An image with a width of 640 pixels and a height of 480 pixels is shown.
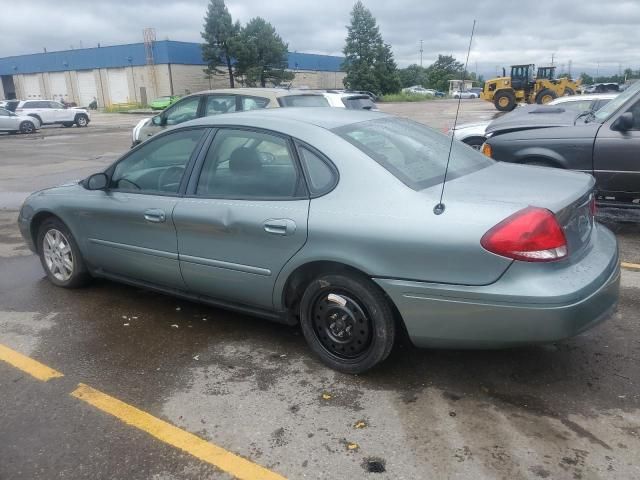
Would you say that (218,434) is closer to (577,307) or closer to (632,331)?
(577,307)

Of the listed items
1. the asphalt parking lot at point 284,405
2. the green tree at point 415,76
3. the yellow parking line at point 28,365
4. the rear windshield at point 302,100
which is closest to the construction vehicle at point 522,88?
the rear windshield at point 302,100

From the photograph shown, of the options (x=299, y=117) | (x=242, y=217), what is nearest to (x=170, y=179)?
(x=242, y=217)

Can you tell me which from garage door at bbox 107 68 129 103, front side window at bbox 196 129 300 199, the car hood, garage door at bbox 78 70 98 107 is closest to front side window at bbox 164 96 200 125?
the car hood

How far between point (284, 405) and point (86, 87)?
70062 mm

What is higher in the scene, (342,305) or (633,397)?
(342,305)

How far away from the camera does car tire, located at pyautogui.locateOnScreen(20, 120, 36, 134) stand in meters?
27.8

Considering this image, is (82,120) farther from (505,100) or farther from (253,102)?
(253,102)

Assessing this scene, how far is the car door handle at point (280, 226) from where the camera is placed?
326 cm

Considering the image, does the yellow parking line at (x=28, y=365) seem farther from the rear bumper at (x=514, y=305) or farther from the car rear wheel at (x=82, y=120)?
the car rear wheel at (x=82, y=120)

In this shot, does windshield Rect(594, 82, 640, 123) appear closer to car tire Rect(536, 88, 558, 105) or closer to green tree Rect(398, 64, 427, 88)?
car tire Rect(536, 88, 558, 105)

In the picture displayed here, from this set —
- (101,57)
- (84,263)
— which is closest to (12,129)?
(84,263)

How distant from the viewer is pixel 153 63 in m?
57.8

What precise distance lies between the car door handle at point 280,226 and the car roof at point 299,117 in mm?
657

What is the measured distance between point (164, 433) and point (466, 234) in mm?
1809
